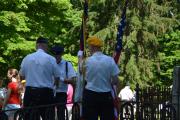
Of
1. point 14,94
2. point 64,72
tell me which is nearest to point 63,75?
point 64,72

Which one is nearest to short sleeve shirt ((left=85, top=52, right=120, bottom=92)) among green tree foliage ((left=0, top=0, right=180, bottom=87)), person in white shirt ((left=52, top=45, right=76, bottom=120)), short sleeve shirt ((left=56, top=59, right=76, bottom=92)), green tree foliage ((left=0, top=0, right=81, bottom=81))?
person in white shirt ((left=52, top=45, right=76, bottom=120))

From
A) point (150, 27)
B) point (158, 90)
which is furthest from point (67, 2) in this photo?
point (158, 90)

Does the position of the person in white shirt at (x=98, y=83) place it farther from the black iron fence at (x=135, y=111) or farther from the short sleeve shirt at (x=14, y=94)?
the short sleeve shirt at (x=14, y=94)

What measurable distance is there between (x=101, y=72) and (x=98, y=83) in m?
0.20

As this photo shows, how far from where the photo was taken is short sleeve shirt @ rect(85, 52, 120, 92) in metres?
9.37

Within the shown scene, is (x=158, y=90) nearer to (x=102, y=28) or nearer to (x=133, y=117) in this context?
(x=133, y=117)

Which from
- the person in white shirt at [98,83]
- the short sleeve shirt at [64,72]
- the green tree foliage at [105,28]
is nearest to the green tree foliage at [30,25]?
the green tree foliage at [105,28]

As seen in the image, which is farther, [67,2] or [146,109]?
[67,2]

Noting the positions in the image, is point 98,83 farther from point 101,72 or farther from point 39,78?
point 39,78

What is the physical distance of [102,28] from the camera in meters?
35.2

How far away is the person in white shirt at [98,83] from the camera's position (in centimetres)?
938

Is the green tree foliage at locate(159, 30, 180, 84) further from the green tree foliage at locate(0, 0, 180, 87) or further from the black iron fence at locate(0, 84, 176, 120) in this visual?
the black iron fence at locate(0, 84, 176, 120)

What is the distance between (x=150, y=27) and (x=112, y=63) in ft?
82.7

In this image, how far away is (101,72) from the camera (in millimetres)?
9367
